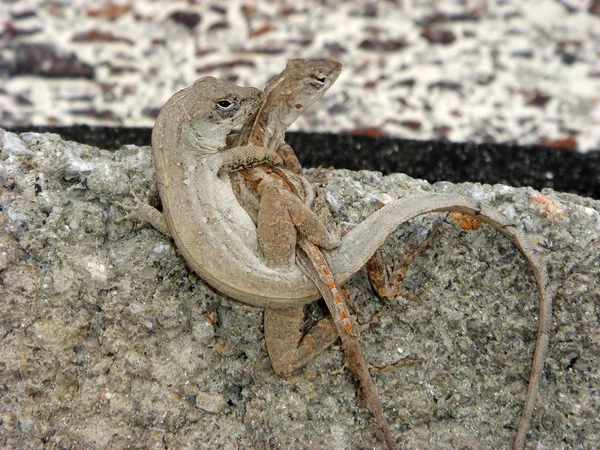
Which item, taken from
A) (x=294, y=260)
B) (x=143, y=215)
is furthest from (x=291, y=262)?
(x=143, y=215)

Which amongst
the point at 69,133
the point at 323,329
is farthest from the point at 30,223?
the point at 69,133

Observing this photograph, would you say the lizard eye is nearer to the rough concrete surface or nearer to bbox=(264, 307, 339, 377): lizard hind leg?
the rough concrete surface

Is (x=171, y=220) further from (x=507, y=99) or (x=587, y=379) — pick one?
(x=507, y=99)

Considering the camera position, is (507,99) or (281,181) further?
(507,99)

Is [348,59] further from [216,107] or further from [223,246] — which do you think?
[223,246]

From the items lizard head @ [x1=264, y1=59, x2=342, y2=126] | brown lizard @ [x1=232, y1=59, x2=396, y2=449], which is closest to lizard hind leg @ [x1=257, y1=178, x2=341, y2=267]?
brown lizard @ [x1=232, y1=59, x2=396, y2=449]

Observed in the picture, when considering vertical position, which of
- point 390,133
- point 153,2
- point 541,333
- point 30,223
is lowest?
point 390,133

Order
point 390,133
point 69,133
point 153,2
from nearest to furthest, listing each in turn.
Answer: point 69,133
point 390,133
point 153,2
